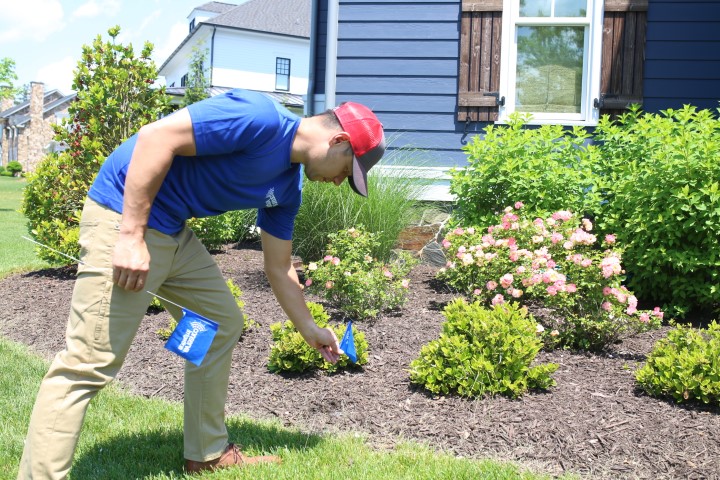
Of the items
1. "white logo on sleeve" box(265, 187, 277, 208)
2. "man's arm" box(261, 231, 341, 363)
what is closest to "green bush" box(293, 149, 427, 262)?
"man's arm" box(261, 231, 341, 363)

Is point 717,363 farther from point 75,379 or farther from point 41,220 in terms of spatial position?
point 41,220

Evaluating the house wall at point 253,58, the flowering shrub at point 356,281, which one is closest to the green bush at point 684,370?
the flowering shrub at point 356,281

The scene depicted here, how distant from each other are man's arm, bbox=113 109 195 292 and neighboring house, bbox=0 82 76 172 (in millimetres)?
48956

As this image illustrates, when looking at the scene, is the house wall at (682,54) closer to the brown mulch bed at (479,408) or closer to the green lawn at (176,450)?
the brown mulch bed at (479,408)

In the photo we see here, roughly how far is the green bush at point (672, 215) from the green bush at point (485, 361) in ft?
6.33

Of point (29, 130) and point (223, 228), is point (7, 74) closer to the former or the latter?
point (29, 130)

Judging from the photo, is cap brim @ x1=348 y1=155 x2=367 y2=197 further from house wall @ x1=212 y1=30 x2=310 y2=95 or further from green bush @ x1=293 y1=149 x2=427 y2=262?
house wall @ x1=212 y1=30 x2=310 y2=95

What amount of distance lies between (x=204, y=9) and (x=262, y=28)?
15.0 feet

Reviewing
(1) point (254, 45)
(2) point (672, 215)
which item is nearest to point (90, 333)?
(2) point (672, 215)

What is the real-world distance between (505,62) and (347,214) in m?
2.54

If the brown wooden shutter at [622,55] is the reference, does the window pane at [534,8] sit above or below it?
above

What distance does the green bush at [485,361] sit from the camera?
3.82 meters

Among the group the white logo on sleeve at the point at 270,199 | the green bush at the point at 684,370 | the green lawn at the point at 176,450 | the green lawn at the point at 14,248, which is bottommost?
the green lawn at the point at 14,248

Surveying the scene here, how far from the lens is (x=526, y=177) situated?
628 cm
